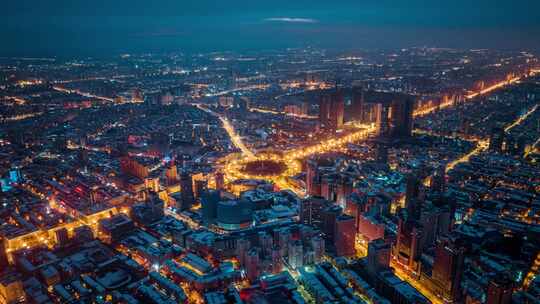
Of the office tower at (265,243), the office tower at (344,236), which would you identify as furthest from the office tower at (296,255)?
the office tower at (344,236)

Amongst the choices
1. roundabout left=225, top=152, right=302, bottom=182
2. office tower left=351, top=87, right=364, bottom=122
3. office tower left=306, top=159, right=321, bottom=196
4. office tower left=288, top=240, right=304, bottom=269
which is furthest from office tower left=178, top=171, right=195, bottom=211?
office tower left=351, top=87, right=364, bottom=122

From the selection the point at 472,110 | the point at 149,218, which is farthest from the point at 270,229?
the point at 472,110

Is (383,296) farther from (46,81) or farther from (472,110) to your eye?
(46,81)

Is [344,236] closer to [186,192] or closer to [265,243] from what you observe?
[265,243]

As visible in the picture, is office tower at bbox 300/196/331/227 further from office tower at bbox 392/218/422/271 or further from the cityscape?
office tower at bbox 392/218/422/271

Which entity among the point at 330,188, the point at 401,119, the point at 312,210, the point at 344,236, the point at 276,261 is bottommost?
the point at 276,261

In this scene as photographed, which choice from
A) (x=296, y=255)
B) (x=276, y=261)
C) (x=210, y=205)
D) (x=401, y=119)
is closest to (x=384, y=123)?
(x=401, y=119)
